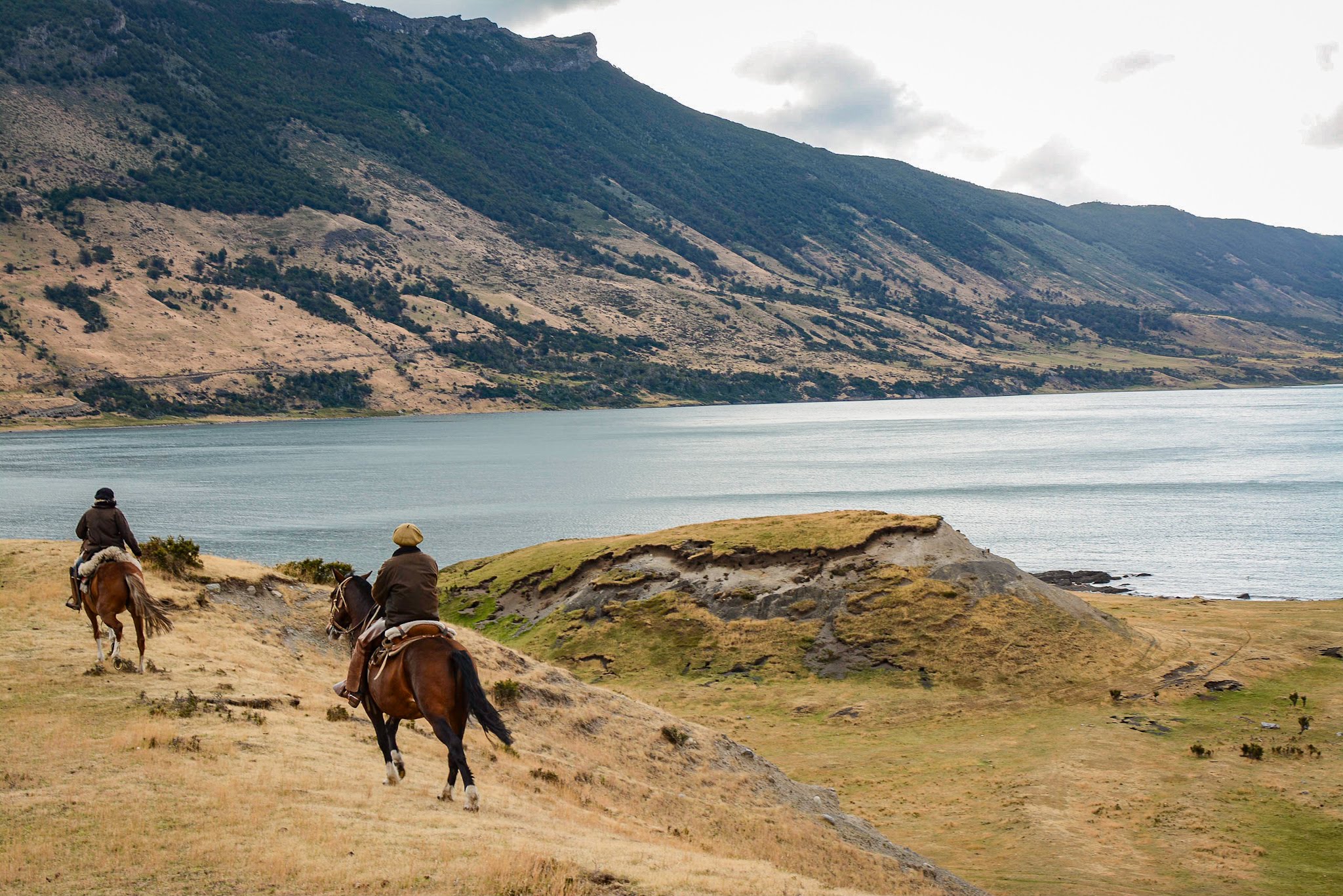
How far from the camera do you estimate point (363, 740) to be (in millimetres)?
19641

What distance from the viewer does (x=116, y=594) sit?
20.0 m

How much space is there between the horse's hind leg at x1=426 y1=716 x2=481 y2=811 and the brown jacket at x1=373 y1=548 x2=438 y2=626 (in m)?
1.61

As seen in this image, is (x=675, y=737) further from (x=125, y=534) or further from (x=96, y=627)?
(x=125, y=534)

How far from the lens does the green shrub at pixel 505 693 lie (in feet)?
82.4

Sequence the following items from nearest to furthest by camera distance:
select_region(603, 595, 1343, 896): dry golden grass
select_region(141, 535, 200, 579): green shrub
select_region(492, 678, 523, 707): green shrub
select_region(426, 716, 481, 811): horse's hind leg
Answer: select_region(426, 716, 481, 811): horse's hind leg, select_region(603, 595, 1343, 896): dry golden grass, select_region(492, 678, 523, 707): green shrub, select_region(141, 535, 200, 579): green shrub

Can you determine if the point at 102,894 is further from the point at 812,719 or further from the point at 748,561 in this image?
the point at 748,561

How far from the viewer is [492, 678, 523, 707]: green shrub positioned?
25.1m

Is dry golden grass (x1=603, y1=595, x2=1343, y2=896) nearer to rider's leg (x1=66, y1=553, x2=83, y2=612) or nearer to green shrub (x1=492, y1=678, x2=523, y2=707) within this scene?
green shrub (x1=492, y1=678, x2=523, y2=707)

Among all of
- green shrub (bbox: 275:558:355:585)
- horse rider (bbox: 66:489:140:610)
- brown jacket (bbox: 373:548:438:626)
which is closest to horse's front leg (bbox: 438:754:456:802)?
brown jacket (bbox: 373:548:438:626)

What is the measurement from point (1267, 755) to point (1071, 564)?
51791 mm

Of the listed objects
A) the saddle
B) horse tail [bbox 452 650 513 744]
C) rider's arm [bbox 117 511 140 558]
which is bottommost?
horse tail [bbox 452 650 513 744]

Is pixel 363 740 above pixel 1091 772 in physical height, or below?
above

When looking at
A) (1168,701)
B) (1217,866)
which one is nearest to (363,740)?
(1217,866)

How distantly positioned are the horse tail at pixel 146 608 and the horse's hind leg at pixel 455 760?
8768mm
